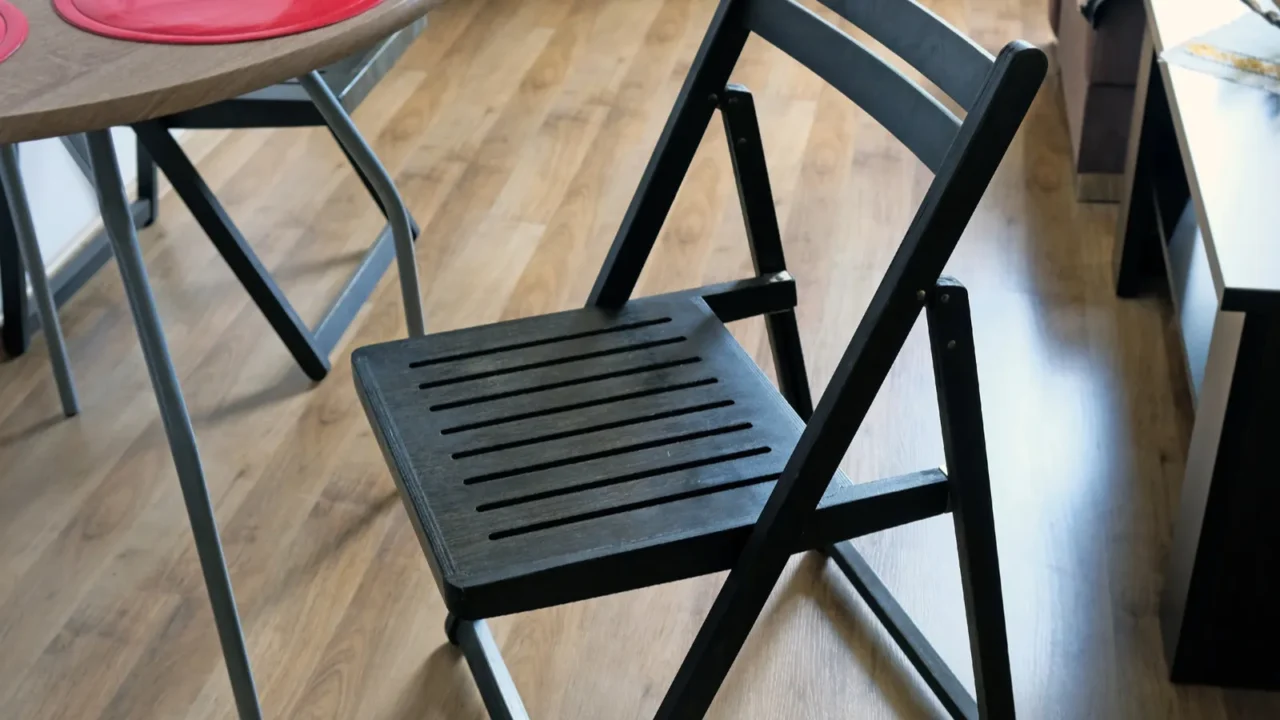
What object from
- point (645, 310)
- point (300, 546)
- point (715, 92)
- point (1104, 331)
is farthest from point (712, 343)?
point (1104, 331)

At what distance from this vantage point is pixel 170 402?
108 cm

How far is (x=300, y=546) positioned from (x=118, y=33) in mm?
833

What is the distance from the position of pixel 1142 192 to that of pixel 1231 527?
79 cm

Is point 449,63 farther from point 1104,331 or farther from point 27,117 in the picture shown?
point 27,117

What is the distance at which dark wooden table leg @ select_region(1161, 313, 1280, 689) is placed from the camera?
1204 millimetres

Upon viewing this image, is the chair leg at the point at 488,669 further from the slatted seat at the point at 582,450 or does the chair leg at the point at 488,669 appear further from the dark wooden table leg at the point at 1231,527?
the dark wooden table leg at the point at 1231,527

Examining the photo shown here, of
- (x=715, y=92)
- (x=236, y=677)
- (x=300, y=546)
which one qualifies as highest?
(x=715, y=92)

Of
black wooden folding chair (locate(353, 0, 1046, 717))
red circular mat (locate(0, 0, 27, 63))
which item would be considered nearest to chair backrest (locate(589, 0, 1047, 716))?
black wooden folding chair (locate(353, 0, 1046, 717))

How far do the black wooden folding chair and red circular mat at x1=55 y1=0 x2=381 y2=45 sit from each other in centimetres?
Answer: 33

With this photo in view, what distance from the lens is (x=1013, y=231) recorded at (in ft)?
7.29

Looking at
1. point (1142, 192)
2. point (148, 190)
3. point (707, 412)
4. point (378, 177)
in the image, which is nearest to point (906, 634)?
point (707, 412)

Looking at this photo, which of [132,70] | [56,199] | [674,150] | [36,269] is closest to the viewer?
[132,70]

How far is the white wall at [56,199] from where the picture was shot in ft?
7.00

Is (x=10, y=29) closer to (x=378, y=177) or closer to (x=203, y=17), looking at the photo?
(x=203, y=17)
